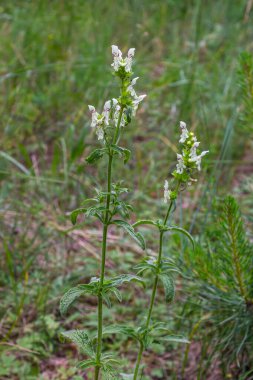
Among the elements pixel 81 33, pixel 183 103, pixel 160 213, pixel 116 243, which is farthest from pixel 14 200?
pixel 81 33

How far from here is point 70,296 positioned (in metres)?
1.38

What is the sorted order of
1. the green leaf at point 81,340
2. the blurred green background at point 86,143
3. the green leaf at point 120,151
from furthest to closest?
the blurred green background at point 86,143 < the green leaf at point 81,340 < the green leaf at point 120,151

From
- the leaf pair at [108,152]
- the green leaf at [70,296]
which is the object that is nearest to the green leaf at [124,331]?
the green leaf at [70,296]

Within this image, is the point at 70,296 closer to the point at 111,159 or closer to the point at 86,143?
the point at 111,159

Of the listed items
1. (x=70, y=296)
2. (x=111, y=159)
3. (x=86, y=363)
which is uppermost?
(x=111, y=159)

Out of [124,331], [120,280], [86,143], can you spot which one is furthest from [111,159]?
[86,143]

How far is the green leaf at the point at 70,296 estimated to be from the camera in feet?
4.44

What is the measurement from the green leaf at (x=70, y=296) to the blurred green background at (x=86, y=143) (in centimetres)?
64

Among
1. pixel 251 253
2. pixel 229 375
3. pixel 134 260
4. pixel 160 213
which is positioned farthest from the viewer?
pixel 160 213

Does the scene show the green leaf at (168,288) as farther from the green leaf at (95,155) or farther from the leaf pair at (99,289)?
the green leaf at (95,155)

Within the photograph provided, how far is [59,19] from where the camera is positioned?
14.1 ft

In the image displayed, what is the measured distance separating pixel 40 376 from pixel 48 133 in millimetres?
1804

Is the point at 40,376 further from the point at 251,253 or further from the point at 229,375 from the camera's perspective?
the point at 251,253

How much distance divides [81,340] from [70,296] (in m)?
0.17
